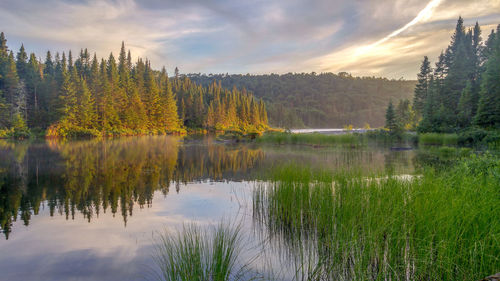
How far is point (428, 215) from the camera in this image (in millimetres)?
4723

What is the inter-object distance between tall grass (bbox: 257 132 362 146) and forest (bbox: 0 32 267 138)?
252 inches

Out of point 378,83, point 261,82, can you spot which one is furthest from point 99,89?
point 378,83

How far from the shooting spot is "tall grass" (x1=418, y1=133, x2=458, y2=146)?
1101 inches

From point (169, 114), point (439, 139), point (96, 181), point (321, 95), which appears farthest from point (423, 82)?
point (321, 95)

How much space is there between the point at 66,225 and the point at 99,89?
55148mm

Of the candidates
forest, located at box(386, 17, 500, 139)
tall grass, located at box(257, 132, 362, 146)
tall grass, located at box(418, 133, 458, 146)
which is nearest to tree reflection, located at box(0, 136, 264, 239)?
tall grass, located at box(257, 132, 362, 146)

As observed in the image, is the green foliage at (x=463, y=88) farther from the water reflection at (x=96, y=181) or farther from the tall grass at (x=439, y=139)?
the water reflection at (x=96, y=181)

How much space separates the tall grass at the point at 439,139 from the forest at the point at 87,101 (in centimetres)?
2115

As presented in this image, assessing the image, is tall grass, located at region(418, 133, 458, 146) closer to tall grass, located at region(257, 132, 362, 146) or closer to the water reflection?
tall grass, located at region(257, 132, 362, 146)

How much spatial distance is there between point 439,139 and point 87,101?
2047 inches

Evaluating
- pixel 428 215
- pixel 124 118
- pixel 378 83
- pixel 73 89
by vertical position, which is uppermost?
pixel 378 83

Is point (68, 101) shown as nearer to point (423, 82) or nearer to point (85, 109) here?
point (85, 109)

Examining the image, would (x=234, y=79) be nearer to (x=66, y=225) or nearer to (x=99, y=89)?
(x=99, y=89)

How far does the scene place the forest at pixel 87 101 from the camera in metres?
48.8
